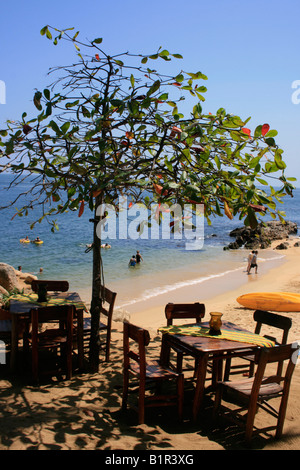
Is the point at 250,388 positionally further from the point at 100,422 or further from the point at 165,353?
the point at 100,422

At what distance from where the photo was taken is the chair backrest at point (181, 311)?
5062 millimetres

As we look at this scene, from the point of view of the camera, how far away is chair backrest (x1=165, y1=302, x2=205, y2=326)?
199 inches

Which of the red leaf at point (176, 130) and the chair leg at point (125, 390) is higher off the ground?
the red leaf at point (176, 130)

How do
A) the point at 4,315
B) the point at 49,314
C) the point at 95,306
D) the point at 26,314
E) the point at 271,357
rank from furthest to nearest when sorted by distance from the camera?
the point at 4,315 < the point at 95,306 < the point at 26,314 < the point at 49,314 < the point at 271,357

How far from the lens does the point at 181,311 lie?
518cm

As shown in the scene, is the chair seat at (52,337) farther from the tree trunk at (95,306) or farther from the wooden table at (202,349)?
the wooden table at (202,349)

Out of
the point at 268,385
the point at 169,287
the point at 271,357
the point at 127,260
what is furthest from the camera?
the point at 127,260

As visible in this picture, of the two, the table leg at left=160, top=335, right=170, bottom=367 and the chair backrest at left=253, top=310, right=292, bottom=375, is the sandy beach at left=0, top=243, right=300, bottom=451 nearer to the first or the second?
the table leg at left=160, top=335, right=170, bottom=367

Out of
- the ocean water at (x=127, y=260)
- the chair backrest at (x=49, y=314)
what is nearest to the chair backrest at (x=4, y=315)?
the chair backrest at (x=49, y=314)

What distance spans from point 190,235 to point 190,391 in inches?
1315

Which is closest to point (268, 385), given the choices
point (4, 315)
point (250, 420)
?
point (250, 420)

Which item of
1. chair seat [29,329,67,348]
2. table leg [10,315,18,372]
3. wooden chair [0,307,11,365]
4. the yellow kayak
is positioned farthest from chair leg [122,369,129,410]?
the yellow kayak

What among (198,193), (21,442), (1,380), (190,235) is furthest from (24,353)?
(190,235)
